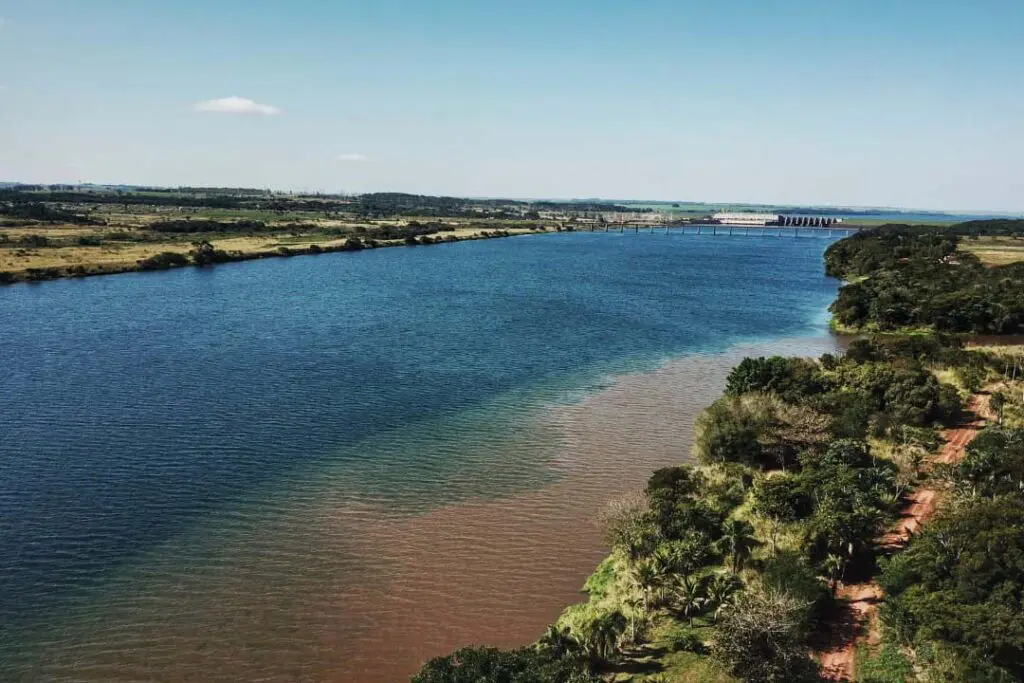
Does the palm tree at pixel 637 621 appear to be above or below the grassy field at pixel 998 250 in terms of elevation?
below

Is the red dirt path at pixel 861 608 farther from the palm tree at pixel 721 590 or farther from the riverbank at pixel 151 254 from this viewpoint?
the riverbank at pixel 151 254

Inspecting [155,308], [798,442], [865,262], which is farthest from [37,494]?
[865,262]

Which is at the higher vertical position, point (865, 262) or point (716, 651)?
point (865, 262)

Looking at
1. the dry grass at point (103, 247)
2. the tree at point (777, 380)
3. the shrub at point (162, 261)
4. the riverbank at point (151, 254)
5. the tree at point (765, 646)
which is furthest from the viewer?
the shrub at point (162, 261)

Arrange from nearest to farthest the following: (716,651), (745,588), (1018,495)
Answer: (716,651) → (745,588) → (1018,495)

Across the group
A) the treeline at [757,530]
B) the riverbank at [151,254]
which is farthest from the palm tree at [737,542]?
the riverbank at [151,254]

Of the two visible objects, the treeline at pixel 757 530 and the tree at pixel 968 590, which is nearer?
the tree at pixel 968 590

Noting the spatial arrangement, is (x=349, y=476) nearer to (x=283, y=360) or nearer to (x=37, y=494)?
(x=37, y=494)
